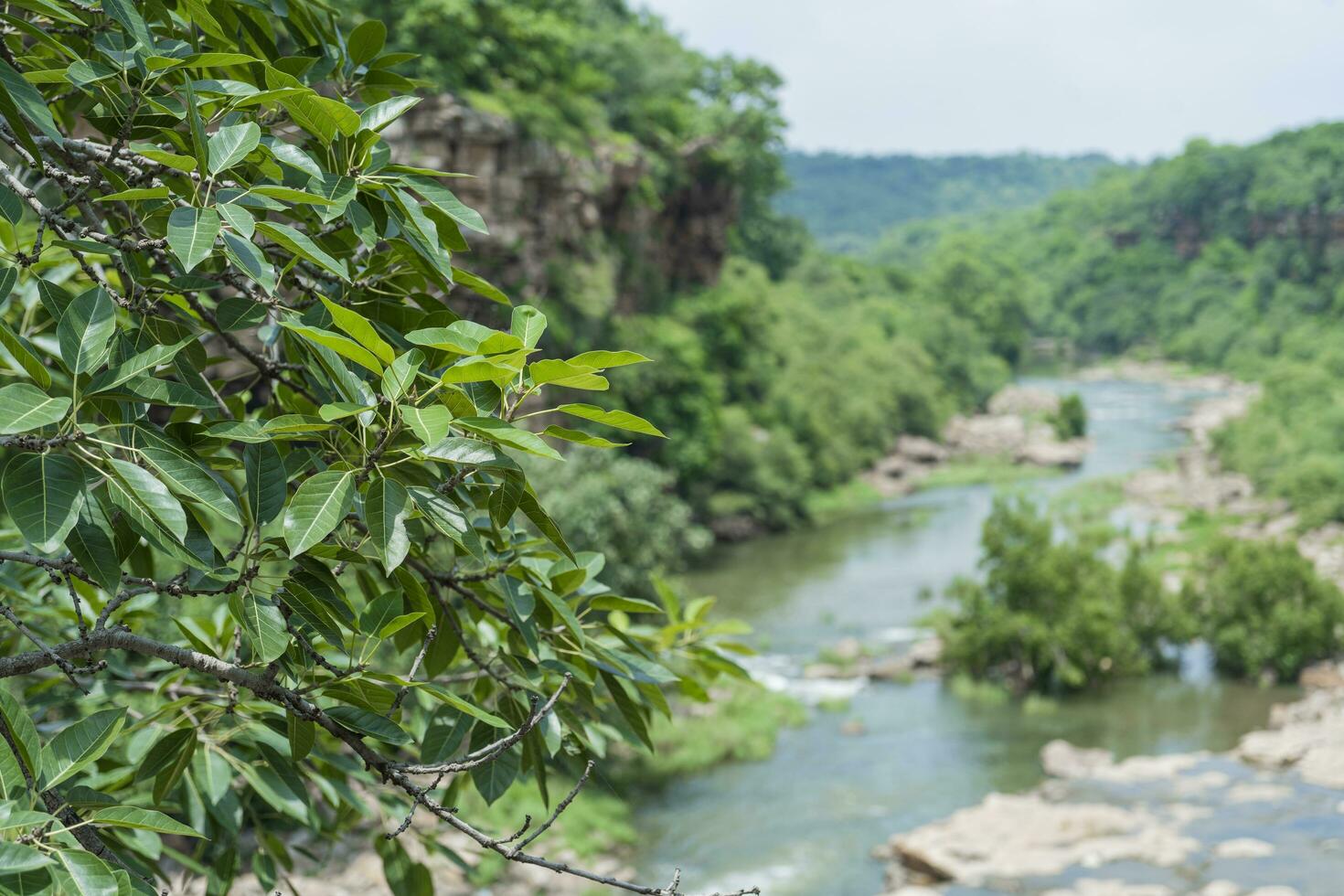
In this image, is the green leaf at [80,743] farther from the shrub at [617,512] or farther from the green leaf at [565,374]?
the shrub at [617,512]

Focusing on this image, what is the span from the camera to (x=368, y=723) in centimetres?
156

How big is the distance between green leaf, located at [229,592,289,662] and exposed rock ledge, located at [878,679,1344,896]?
26.7 feet

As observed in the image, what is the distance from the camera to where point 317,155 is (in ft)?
5.35

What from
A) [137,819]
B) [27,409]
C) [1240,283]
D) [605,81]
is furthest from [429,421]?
[1240,283]

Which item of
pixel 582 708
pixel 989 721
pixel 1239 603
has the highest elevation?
pixel 582 708

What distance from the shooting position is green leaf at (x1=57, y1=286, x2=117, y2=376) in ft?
4.43

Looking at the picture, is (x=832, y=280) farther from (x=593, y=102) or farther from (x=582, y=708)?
(x=582, y=708)

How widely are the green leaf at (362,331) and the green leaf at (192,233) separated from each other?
159mm

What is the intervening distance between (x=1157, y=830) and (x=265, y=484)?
10.1 m

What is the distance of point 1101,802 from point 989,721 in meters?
3.12

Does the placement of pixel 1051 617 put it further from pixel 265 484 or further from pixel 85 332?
pixel 85 332

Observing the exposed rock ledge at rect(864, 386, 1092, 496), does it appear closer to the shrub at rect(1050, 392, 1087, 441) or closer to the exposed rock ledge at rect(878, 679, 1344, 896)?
the shrub at rect(1050, 392, 1087, 441)

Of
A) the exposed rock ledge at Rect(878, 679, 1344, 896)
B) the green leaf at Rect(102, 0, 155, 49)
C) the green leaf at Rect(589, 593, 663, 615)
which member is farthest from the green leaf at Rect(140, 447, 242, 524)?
the exposed rock ledge at Rect(878, 679, 1344, 896)

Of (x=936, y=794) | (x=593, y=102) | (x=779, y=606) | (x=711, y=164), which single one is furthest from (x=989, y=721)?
(x=711, y=164)
